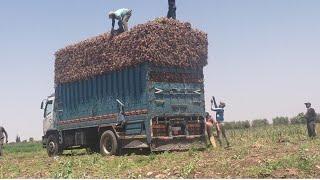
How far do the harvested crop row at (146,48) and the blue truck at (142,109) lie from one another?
0.29 metres

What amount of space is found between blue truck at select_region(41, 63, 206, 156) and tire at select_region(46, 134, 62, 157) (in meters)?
1.68

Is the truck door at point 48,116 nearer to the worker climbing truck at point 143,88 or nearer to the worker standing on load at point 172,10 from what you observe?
the worker climbing truck at point 143,88

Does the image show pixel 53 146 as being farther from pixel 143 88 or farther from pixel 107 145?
pixel 143 88

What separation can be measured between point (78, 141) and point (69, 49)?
3.47 m

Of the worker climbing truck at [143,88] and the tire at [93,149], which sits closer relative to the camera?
the worker climbing truck at [143,88]

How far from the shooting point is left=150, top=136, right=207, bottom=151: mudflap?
15.4 metres

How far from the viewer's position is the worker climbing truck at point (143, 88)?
15.6m

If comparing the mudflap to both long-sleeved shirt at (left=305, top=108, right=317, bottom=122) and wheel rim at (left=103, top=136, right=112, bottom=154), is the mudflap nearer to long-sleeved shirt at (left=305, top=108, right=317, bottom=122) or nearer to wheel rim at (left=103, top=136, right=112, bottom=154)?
wheel rim at (left=103, top=136, right=112, bottom=154)

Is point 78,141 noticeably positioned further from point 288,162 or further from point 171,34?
point 288,162

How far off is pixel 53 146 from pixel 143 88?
20.5ft

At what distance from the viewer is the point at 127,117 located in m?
16.2

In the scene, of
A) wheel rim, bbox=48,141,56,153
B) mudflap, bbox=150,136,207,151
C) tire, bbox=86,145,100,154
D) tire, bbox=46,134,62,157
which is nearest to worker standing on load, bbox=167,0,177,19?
mudflap, bbox=150,136,207,151

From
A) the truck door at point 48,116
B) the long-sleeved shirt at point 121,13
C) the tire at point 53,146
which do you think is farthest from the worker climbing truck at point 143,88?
the truck door at point 48,116

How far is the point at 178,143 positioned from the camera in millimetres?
16016
